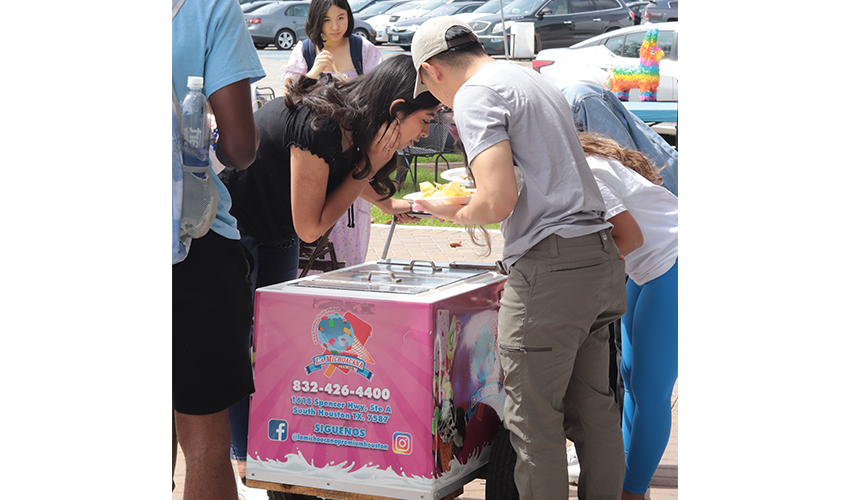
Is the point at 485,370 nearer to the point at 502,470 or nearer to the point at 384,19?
the point at 502,470

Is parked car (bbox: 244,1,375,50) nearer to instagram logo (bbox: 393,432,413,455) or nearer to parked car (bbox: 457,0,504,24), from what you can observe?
parked car (bbox: 457,0,504,24)

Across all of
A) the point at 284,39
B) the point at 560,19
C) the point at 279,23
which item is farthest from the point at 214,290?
the point at 284,39

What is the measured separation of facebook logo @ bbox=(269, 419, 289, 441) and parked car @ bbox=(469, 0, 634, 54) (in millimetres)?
13463

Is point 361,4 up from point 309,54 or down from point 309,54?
up

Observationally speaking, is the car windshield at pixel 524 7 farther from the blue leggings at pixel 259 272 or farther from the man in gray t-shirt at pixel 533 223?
the man in gray t-shirt at pixel 533 223

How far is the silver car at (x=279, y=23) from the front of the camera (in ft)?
58.2

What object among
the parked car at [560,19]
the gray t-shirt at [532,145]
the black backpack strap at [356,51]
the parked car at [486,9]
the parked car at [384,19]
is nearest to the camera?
the gray t-shirt at [532,145]

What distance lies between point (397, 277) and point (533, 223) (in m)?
0.58

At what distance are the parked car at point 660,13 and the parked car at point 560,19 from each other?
1.69ft

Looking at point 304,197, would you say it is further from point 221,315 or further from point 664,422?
point 664,422

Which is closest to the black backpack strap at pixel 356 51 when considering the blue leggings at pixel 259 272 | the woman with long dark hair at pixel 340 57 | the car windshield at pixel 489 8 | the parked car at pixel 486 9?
the woman with long dark hair at pixel 340 57

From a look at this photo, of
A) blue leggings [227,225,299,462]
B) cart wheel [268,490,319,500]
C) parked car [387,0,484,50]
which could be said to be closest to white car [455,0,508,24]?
parked car [387,0,484,50]

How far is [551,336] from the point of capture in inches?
84.4

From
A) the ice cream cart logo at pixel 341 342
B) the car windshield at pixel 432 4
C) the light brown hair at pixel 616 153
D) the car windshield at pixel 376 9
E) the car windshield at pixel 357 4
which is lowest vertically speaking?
the ice cream cart logo at pixel 341 342
